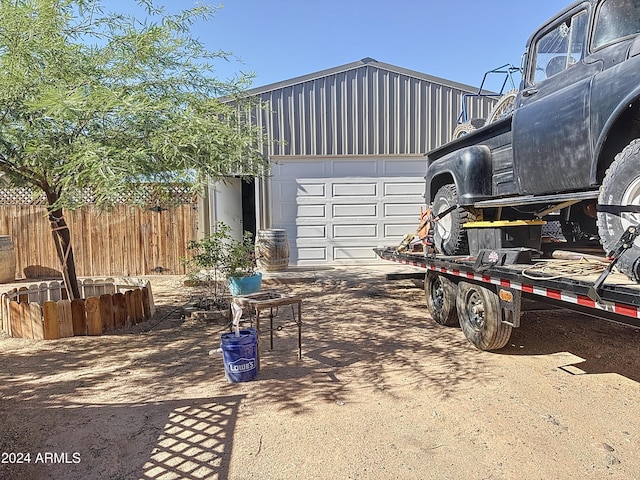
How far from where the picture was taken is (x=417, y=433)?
2672 mm

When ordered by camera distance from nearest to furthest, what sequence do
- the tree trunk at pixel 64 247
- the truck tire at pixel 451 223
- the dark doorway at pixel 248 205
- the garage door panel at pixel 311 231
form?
the truck tire at pixel 451 223 < the tree trunk at pixel 64 247 < the garage door panel at pixel 311 231 < the dark doorway at pixel 248 205

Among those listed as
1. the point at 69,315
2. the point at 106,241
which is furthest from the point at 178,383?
the point at 106,241

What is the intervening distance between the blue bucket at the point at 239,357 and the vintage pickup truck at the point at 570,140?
2357mm

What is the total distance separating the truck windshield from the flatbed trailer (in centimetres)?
155

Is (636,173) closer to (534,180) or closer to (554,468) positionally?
(534,180)

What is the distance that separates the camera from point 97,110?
3.36 metres

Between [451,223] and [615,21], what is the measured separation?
2.14 metres

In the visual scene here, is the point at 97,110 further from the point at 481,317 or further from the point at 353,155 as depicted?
the point at 353,155

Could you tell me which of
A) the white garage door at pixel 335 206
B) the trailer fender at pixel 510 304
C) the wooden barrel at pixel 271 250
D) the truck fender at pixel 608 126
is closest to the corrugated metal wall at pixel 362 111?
the white garage door at pixel 335 206

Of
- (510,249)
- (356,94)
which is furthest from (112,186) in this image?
(356,94)

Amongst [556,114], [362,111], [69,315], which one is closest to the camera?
[556,114]

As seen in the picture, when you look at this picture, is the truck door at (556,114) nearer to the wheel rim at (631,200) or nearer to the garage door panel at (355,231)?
the wheel rim at (631,200)

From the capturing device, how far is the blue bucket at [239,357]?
3457 mm

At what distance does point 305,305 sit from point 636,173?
462cm
